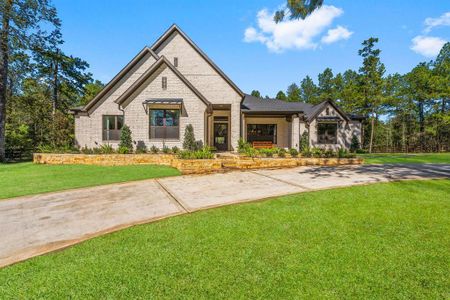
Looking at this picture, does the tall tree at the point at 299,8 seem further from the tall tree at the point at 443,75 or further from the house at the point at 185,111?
the tall tree at the point at 443,75

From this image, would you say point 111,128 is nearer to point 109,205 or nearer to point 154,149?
point 154,149

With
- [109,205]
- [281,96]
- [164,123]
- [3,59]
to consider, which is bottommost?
[109,205]

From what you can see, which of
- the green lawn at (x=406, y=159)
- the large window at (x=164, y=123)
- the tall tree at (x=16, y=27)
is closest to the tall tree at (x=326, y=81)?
the green lawn at (x=406, y=159)

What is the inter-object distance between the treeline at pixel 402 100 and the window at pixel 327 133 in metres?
10.1

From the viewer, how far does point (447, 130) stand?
34781 millimetres

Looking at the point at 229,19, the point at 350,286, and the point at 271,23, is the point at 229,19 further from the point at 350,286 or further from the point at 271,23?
the point at 350,286

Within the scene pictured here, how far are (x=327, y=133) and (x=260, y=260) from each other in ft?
66.9

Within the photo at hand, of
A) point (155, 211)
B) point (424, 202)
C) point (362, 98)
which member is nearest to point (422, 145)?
point (362, 98)

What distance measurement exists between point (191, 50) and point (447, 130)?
40892mm

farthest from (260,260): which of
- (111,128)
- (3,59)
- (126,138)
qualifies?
(3,59)

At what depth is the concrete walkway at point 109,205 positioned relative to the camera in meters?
3.81

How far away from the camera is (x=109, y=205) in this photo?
18.3 feet

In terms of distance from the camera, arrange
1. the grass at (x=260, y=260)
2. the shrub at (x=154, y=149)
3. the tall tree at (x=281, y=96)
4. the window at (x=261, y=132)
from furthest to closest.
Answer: the tall tree at (x=281, y=96) → the window at (x=261, y=132) → the shrub at (x=154, y=149) → the grass at (x=260, y=260)

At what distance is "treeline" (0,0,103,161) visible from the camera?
53.4 ft
